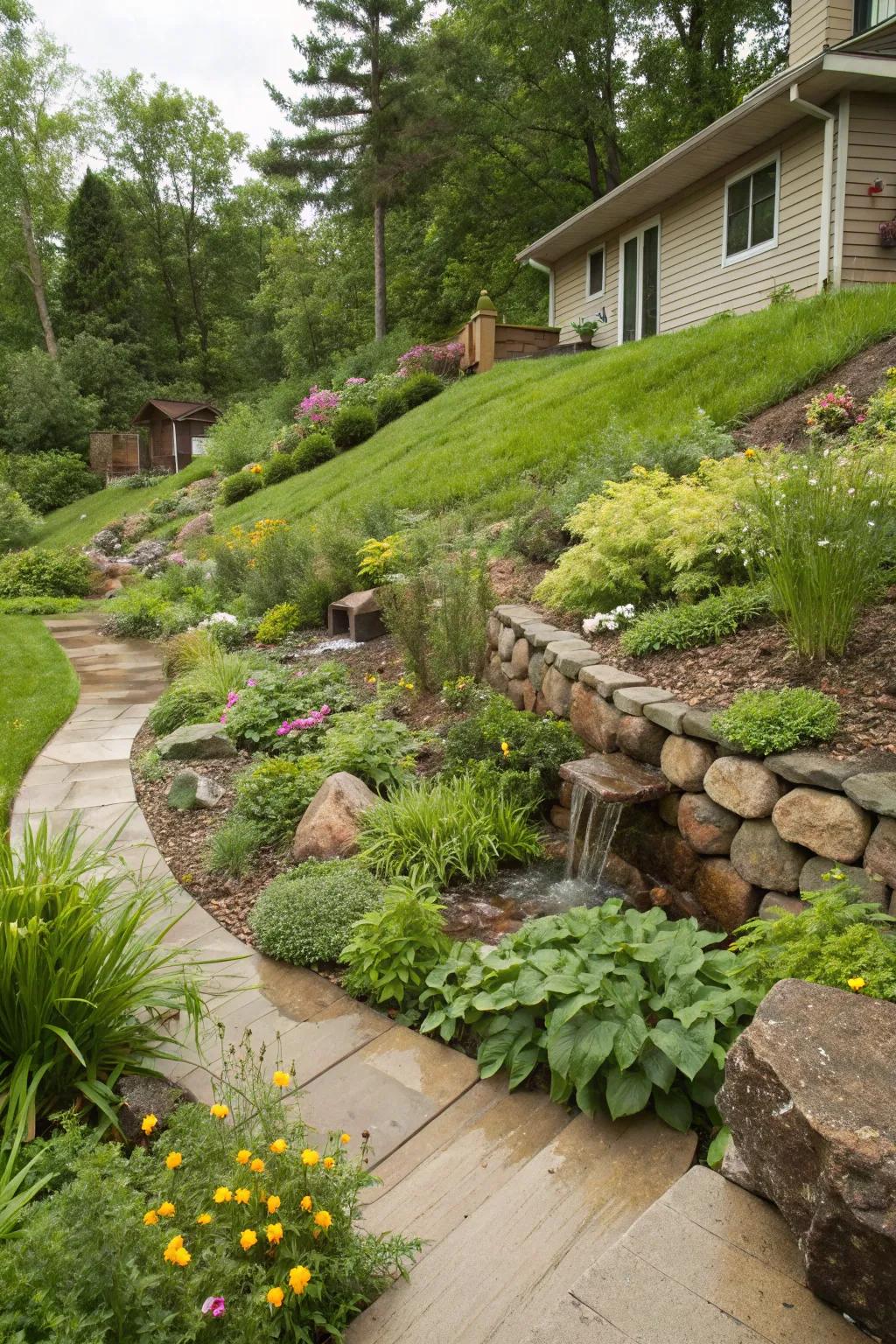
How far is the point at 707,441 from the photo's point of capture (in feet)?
20.4

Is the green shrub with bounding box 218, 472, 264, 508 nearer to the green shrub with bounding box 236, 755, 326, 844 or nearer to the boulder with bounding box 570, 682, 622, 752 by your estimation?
the green shrub with bounding box 236, 755, 326, 844

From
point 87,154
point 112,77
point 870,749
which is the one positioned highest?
point 112,77

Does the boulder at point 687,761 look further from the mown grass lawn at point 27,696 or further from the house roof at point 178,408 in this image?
the house roof at point 178,408

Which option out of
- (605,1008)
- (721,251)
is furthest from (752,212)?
(605,1008)

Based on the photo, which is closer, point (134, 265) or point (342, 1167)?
point (342, 1167)

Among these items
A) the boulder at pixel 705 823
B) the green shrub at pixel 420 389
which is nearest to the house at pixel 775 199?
the green shrub at pixel 420 389

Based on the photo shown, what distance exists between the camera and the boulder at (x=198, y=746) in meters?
5.02

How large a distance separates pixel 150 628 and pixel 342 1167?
344 inches

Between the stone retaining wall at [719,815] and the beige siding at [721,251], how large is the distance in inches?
341

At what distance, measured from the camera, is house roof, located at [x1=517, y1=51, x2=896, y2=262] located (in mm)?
8844

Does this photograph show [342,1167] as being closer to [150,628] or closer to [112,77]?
[150,628]

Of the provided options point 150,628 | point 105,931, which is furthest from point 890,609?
point 150,628

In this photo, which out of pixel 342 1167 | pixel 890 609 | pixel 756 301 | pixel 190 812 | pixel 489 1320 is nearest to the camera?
pixel 489 1320

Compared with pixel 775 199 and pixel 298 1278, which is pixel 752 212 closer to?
pixel 775 199
